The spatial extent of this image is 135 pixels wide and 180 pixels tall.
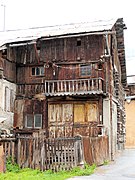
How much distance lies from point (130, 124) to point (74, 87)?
18.1 meters

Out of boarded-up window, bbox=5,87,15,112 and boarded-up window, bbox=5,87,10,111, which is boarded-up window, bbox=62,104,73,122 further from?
boarded-up window, bbox=5,87,10,111

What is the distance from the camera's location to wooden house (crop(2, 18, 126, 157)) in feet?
81.2

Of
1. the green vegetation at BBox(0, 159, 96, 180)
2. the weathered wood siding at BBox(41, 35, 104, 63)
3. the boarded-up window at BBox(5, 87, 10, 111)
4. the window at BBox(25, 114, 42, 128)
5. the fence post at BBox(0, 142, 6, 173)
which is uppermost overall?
the weathered wood siding at BBox(41, 35, 104, 63)

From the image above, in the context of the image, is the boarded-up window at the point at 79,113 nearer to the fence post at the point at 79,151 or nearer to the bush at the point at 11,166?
the fence post at the point at 79,151

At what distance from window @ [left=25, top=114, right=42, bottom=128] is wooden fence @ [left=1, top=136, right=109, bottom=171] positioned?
7938 mm

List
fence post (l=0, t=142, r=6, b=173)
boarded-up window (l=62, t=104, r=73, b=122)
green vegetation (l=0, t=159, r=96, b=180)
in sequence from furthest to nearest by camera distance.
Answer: boarded-up window (l=62, t=104, r=73, b=122) < fence post (l=0, t=142, r=6, b=173) < green vegetation (l=0, t=159, r=96, b=180)

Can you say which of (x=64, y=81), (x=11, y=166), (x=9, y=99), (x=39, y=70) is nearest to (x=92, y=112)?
(x=64, y=81)

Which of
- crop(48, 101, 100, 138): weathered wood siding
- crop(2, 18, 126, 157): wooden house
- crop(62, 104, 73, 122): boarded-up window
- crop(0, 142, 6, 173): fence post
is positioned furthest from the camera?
crop(62, 104, 73, 122): boarded-up window

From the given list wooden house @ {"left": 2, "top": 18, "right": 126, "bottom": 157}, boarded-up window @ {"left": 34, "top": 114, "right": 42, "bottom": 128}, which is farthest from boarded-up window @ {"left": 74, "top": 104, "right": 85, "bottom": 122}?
boarded-up window @ {"left": 34, "top": 114, "right": 42, "bottom": 128}

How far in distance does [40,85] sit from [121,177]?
12986 mm

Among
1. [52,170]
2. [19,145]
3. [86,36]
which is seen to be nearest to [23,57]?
[86,36]

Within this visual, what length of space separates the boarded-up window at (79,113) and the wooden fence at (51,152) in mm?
6484

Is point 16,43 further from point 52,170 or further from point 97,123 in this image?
point 52,170

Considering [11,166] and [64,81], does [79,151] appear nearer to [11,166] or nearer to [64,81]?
[11,166]
